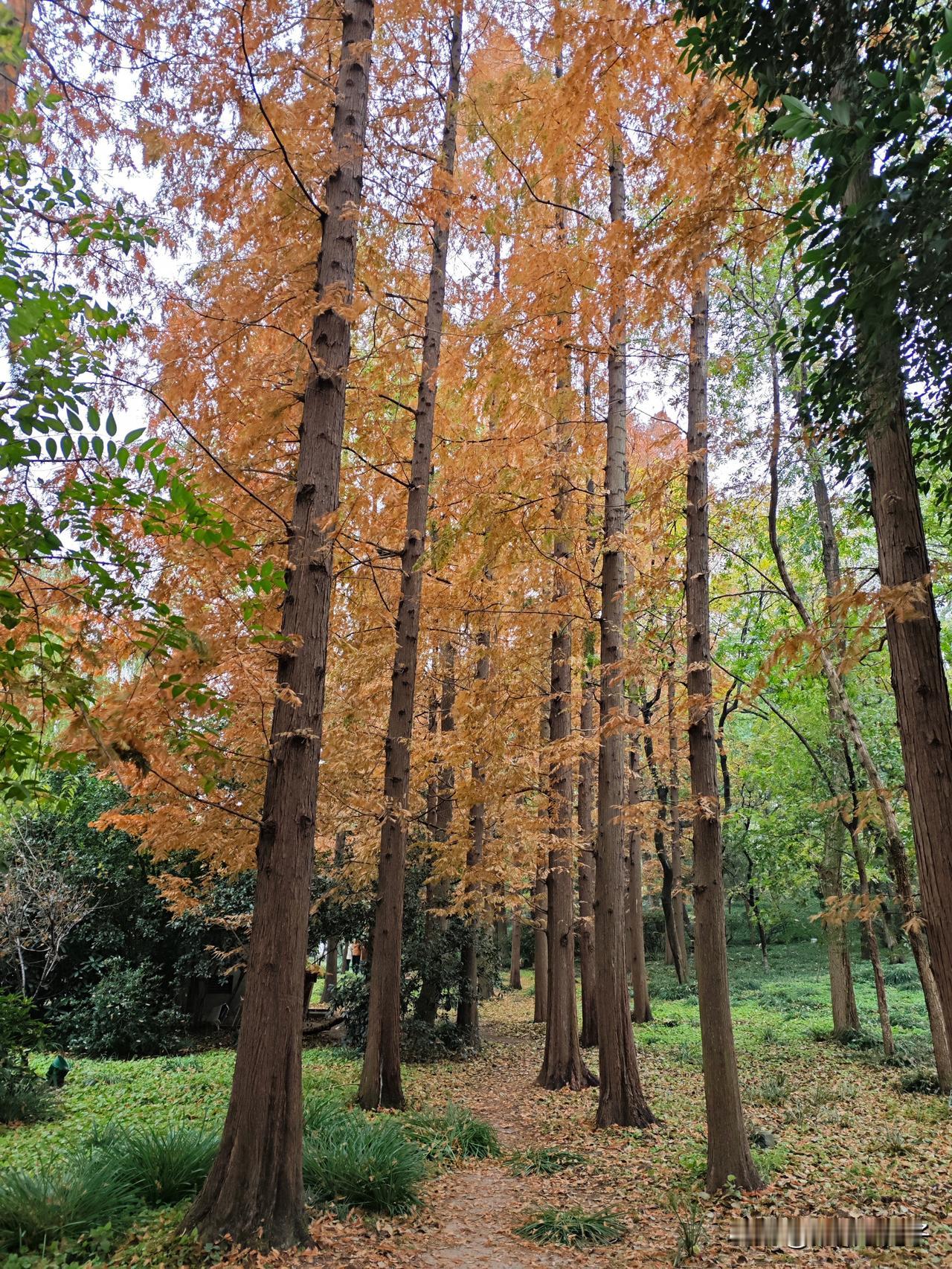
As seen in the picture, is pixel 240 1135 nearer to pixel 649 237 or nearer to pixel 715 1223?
pixel 715 1223

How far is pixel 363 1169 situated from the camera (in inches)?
212

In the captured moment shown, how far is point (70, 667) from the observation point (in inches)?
126

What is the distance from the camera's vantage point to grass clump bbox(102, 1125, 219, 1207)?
4855 mm

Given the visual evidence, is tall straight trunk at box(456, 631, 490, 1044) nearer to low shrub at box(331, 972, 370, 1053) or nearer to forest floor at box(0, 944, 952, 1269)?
forest floor at box(0, 944, 952, 1269)

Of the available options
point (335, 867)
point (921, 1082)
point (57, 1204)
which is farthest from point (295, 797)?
point (921, 1082)

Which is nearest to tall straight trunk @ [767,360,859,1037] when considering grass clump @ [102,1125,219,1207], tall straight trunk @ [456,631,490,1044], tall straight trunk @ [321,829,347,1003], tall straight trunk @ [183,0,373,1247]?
tall straight trunk @ [456,631,490,1044]

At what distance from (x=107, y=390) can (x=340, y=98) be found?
309 cm

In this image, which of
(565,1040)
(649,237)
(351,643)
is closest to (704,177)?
(649,237)

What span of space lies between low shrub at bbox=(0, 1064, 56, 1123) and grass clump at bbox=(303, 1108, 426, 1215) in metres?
3.45

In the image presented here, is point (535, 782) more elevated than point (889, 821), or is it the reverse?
point (535, 782)

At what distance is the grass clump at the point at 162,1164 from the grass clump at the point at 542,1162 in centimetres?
280

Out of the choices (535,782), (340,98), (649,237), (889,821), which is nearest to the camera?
(649,237)

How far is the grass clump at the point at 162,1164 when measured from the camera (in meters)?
4.86

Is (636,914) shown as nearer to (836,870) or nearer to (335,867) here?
(836,870)
